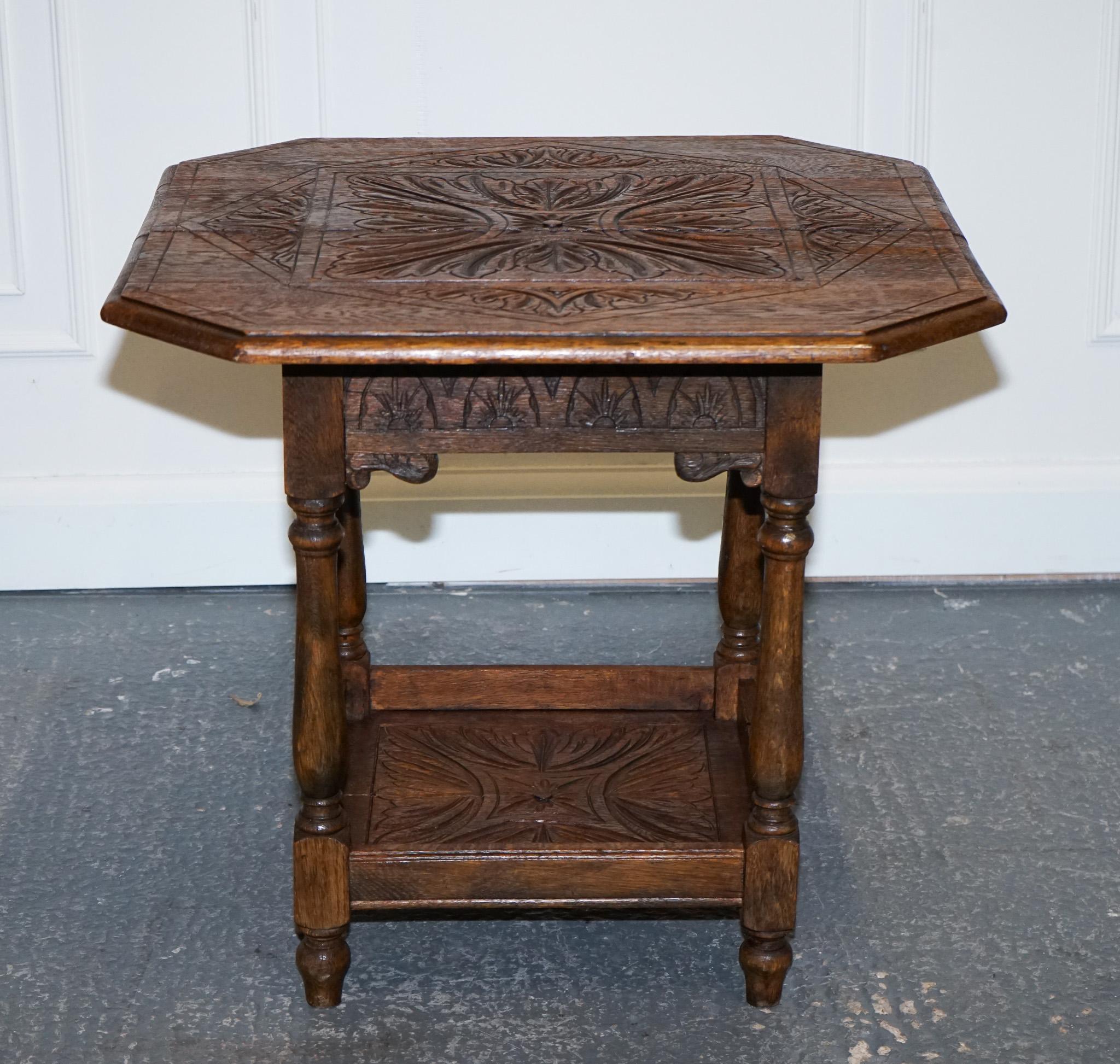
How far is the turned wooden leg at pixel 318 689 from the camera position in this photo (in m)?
1.83

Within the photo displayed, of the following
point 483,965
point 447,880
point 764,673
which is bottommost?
point 483,965

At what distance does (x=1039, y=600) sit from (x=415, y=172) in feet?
5.72

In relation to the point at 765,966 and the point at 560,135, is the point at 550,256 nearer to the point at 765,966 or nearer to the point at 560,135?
the point at 765,966

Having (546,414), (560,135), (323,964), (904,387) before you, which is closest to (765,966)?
(323,964)

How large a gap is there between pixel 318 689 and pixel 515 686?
0.59 metres

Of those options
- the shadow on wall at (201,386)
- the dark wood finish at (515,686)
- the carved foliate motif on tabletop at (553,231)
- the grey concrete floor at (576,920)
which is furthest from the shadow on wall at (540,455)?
the carved foliate motif on tabletop at (553,231)

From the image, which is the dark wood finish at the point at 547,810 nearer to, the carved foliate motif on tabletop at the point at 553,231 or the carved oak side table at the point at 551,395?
the carved oak side table at the point at 551,395

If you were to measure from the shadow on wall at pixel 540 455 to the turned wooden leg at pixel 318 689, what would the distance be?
128cm

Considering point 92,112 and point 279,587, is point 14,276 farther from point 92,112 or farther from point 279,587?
point 279,587

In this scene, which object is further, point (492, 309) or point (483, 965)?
point (483, 965)

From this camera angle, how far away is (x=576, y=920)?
7.56ft

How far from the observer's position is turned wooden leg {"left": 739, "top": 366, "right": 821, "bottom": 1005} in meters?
Answer: 1.85

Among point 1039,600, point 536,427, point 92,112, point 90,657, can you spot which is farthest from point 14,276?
point 1039,600

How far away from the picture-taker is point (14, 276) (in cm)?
314
